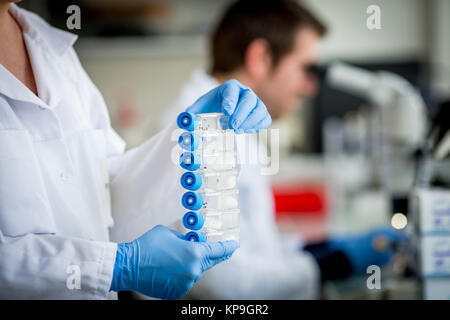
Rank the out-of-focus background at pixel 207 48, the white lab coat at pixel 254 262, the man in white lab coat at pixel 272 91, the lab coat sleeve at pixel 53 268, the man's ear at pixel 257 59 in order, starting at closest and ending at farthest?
the lab coat sleeve at pixel 53 268 < the white lab coat at pixel 254 262 < the man in white lab coat at pixel 272 91 < the man's ear at pixel 257 59 < the out-of-focus background at pixel 207 48

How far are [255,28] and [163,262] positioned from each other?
4.15 feet

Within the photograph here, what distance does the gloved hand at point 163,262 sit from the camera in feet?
2.31

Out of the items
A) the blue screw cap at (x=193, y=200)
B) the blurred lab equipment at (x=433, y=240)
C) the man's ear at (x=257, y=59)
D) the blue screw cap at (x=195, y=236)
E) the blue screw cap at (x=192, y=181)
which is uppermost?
the man's ear at (x=257, y=59)

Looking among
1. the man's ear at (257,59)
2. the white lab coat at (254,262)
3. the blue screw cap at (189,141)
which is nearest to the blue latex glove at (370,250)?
the white lab coat at (254,262)

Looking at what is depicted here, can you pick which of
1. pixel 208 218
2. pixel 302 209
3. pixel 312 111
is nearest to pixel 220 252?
pixel 208 218

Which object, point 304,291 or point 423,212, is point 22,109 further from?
point 304,291

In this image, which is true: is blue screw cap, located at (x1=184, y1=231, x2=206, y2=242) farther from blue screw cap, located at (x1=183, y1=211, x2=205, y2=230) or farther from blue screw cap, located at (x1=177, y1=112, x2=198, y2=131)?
blue screw cap, located at (x1=177, y1=112, x2=198, y2=131)

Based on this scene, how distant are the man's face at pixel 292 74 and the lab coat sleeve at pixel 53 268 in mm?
1202

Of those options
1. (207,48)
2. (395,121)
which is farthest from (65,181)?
(207,48)

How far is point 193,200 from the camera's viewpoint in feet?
2.32

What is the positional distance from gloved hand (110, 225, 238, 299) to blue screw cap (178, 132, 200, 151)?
6.2 inches

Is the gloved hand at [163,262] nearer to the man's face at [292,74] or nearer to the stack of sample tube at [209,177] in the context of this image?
the stack of sample tube at [209,177]

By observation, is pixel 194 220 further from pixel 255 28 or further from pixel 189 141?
pixel 255 28

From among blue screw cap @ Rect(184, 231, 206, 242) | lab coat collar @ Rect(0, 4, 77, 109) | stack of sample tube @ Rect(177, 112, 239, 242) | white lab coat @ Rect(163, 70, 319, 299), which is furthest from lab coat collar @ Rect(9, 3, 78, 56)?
blue screw cap @ Rect(184, 231, 206, 242)
